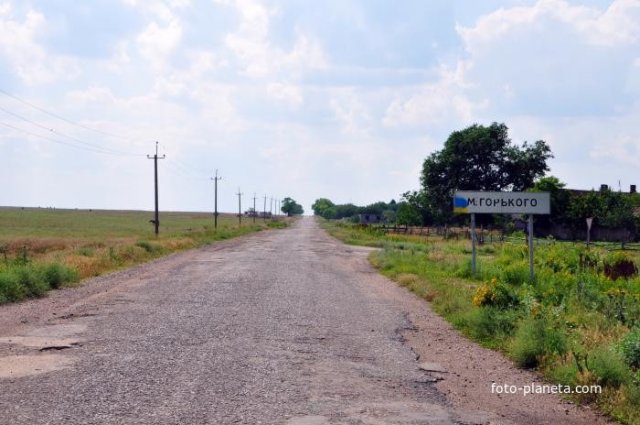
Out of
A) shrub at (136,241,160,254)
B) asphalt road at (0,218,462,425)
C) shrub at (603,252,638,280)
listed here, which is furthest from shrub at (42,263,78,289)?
shrub at (136,241,160,254)

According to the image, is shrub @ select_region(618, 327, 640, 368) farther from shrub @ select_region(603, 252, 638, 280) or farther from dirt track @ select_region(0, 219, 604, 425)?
shrub @ select_region(603, 252, 638, 280)

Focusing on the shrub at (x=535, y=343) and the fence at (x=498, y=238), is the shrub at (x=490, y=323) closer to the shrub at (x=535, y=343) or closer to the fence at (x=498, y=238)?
the shrub at (x=535, y=343)

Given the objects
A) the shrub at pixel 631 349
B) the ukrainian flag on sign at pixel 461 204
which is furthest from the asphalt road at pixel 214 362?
the ukrainian flag on sign at pixel 461 204

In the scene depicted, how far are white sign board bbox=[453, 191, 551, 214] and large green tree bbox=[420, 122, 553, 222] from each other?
6709 cm

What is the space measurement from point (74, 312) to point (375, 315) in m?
5.55

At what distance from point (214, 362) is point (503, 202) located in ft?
35.6

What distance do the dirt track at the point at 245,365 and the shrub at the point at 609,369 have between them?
59 centimetres

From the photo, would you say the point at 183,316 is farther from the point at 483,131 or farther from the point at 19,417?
the point at 483,131

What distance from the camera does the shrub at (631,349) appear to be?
8.10m

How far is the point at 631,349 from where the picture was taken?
8.22 meters

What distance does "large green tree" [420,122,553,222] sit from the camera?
8456cm

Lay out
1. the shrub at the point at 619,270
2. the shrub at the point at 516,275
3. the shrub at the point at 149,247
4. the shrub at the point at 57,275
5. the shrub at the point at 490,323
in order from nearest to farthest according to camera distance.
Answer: the shrub at the point at 490,323, the shrub at the point at 57,275, the shrub at the point at 516,275, the shrub at the point at 619,270, the shrub at the point at 149,247

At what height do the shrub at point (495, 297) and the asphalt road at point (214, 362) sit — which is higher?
the shrub at point (495, 297)

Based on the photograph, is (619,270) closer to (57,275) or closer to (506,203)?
(506,203)
